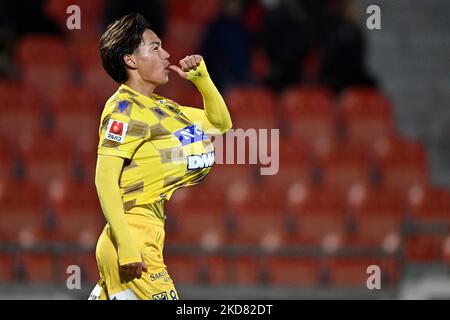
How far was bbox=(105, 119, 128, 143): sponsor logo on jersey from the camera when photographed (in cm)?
427

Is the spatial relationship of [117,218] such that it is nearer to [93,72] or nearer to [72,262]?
[72,262]

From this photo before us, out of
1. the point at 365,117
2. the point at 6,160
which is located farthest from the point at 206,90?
the point at 365,117

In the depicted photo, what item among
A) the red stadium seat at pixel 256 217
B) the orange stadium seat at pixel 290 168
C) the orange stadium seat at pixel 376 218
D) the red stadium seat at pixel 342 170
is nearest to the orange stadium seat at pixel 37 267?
the red stadium seat at pixel 256 217

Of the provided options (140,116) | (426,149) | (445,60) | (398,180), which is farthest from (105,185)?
(445,60)

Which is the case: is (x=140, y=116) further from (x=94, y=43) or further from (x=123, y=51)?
(x=94, y=43)

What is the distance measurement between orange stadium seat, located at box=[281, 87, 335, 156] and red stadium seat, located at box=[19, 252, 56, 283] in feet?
8.49

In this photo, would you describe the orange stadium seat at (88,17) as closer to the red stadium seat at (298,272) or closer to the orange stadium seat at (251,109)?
the orange stadium seat at (251,109)

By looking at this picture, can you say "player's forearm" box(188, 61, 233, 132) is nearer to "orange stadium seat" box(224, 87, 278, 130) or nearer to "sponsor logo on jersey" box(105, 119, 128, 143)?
"sponsor logo on jersey" box(105, 119, 128, 143)

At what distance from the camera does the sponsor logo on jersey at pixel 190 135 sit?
14.8 feet

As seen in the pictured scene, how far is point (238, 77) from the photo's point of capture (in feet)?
31.2

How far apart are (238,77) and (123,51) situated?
516cm

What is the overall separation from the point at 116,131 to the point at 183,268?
3.76 metres

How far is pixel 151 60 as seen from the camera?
4457 millimetres

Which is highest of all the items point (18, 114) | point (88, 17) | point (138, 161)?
point (88, 17)
